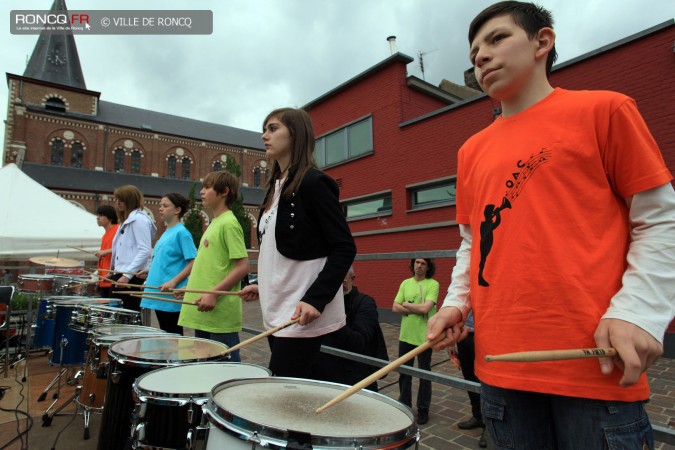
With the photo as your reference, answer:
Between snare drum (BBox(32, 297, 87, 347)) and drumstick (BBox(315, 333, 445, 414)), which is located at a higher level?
drumstick (BBox(315, 333, 445, 414))

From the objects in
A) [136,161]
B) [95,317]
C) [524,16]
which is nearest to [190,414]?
[524,16]

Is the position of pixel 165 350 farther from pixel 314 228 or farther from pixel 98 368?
pixel 314 228

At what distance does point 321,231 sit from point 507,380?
3.54ft

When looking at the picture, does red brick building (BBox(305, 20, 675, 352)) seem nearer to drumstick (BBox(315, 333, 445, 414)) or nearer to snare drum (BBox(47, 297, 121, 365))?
snare drum (BBox(47, 297, 121, 365))

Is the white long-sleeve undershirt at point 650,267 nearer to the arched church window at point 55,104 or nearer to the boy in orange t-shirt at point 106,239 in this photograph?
the boy in orange t-shirt at point 106,239

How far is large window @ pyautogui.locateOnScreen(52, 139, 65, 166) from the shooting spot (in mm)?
32406

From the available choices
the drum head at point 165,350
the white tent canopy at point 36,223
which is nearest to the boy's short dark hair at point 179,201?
the drum head at point 165,350

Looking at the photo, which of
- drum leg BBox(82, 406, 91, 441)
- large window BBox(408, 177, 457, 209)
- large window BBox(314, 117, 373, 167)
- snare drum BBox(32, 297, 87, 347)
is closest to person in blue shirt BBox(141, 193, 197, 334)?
drum leg BBox(82, 406, 91, 441)

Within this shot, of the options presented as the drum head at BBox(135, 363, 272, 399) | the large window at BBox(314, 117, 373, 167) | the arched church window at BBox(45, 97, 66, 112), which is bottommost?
the drum head at BBox(135, 363, 272, 399)

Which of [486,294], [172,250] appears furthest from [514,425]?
[172,250]

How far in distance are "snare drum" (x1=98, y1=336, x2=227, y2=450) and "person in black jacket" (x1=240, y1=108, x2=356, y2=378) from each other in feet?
1.67

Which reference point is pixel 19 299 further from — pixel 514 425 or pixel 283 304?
pixel 514 425

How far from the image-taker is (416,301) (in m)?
4.75

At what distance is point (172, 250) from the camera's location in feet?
12.8
